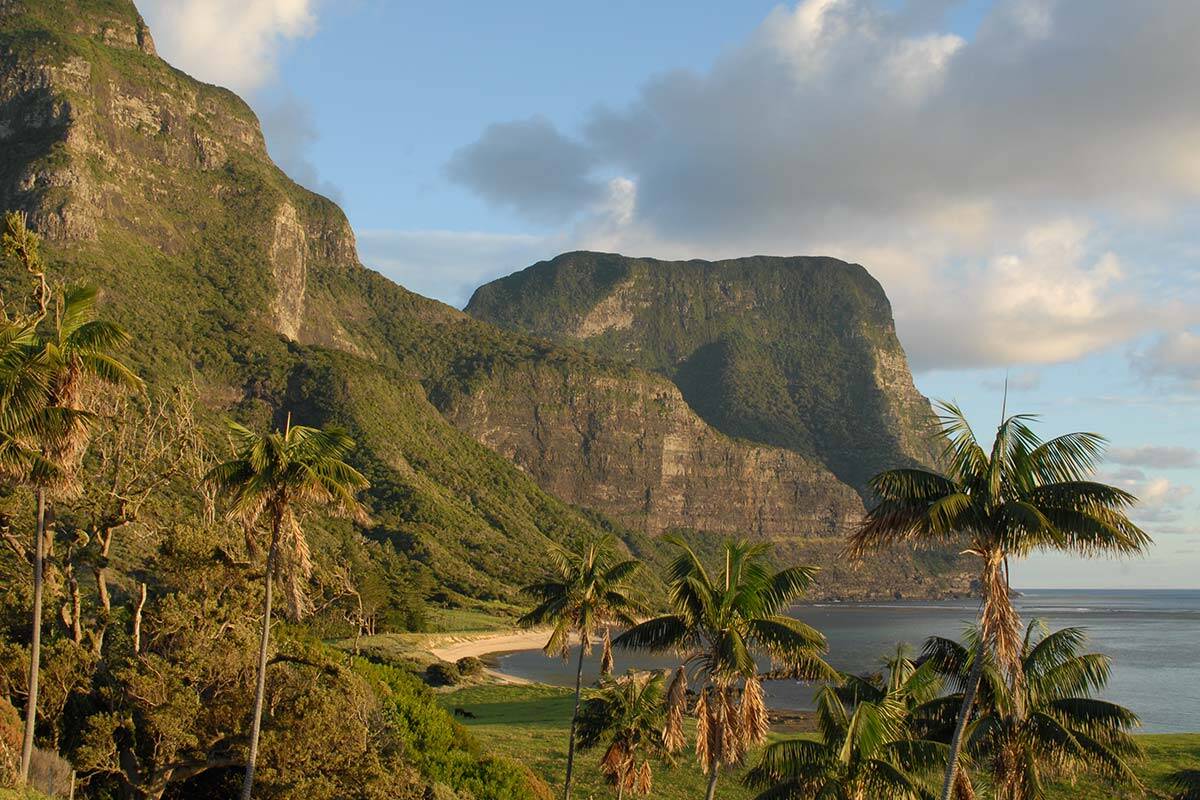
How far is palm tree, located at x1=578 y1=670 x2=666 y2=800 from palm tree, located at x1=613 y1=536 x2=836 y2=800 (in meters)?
10.4

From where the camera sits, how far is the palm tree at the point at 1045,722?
739 inches

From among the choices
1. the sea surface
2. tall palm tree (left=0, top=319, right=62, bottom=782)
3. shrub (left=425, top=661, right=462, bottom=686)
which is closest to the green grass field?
the sea surface

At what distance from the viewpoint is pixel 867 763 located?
18.2 meters

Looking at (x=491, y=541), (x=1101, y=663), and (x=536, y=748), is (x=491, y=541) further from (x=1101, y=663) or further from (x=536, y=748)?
(x=1101, y=663)

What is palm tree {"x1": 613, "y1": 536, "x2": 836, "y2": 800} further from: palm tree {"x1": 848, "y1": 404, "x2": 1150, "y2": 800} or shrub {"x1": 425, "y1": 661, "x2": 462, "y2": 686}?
shrub {"x1": 425, "y1": 661, "x2": 462, "y2": 686}

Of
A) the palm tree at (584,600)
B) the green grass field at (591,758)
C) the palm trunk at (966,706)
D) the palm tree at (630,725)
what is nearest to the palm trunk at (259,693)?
the palm tree at (584,600)

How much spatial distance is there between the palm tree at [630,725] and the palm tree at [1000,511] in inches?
634

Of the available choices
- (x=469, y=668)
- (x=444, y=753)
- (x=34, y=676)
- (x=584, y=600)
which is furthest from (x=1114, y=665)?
(x=34, y=676)

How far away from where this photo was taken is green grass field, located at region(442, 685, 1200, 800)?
35428mm

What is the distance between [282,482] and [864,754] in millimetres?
Result: 12863

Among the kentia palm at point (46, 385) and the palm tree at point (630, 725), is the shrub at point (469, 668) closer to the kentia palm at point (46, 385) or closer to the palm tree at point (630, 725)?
the palm tree at point (630, 725)

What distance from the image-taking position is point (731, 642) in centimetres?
1927

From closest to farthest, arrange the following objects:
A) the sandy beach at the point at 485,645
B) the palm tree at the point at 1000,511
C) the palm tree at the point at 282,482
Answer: the palm tree at the point at 1000,511, the palm tree at the point at 282,482, the sandy beach at the point at 485,645

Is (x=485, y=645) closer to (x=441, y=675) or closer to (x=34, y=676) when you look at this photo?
(x=441, y=675)
